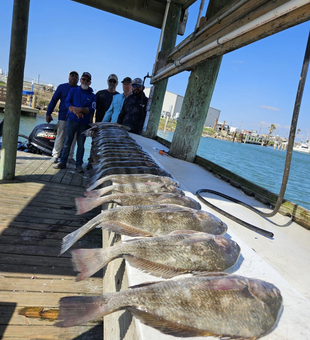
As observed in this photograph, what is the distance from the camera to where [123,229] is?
2189 millimetres

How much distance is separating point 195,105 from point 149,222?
16.7 feet

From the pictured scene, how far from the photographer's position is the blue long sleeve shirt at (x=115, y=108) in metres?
8.12

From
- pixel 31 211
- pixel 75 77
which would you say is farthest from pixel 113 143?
pixel 75 77

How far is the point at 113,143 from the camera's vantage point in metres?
5.46

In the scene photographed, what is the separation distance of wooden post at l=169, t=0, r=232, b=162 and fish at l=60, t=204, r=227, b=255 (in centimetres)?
472

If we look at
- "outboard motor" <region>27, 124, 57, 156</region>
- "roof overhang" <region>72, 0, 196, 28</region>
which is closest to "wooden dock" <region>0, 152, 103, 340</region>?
"outboard motor" <region>27, 124, 57, 156</region>

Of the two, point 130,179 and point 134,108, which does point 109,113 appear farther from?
point 130,179

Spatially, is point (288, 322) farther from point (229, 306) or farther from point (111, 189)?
point (111, 189)

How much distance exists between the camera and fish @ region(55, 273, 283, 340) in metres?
1.27

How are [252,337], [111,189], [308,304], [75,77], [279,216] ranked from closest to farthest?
[252,337], [308,304], [111,189], [279,216], [75,77]

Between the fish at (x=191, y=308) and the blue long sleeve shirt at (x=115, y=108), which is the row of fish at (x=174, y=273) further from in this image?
the blue long sleeve shirt at (x=115, y=108)

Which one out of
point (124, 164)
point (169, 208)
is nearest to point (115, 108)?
point (124, 164)

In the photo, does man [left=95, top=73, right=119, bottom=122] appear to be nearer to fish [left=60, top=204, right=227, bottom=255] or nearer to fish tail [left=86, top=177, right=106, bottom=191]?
fish tail [left=86, top=177, right=106, bottom=191]

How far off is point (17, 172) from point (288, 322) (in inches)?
256
